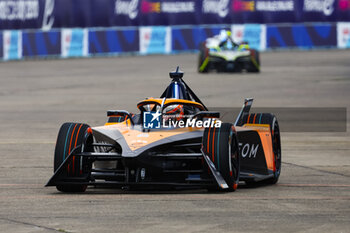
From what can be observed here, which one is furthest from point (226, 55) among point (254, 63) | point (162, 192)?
point (162, 192)

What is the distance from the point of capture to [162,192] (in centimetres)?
1001

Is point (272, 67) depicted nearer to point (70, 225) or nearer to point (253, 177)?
A: point (253, 177)

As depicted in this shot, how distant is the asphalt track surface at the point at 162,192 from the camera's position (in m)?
8.16

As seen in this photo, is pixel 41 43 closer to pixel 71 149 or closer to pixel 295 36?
pixel 295 36

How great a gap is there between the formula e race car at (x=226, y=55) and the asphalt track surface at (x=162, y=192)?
205 centimetres

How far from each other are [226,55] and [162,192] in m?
25.4

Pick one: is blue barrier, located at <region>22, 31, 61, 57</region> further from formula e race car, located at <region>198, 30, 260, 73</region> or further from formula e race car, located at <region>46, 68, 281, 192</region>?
formula e race car, located at <region>46, 68, 281, 192</region>

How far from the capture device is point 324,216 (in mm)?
8438

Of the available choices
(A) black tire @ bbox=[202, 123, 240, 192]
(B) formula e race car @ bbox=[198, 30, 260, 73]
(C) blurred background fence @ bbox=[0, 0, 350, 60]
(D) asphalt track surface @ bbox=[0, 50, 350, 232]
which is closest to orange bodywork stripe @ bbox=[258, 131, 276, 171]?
(D) asphalt track surface @ bbox=[0, 50, 350, 232]

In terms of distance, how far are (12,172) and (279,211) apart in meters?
4.43

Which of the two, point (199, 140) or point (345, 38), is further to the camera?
point (345, 38)

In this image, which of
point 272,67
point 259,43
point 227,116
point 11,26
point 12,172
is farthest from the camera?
point 259,43

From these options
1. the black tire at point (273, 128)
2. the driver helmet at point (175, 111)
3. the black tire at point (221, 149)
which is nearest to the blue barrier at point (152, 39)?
the black tire at point (273, 128)

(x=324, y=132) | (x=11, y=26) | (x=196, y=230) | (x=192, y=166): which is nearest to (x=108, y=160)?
(x=192, y=166)
